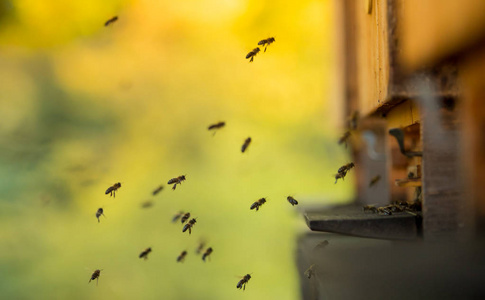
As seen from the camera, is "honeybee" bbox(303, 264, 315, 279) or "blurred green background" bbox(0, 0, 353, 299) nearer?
"honeybee" bbox(303, 264, 315, 279)

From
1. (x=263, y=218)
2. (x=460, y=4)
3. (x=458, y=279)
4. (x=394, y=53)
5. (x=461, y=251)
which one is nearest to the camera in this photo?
(x=458, y=279)

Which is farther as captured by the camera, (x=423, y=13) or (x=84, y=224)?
(x=84, y=224)

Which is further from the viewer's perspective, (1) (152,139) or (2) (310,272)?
(1) (152,139)

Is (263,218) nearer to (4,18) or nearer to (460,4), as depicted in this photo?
(4,18)

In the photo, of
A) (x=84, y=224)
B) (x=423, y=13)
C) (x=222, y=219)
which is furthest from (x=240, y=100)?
(x=423, y=13)

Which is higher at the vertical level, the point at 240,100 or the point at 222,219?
the point at 240,100

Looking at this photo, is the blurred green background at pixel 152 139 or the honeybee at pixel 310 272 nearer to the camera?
the honeybee at pixel 310 272

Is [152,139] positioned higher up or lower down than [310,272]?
higher up

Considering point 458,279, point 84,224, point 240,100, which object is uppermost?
point 240,100
